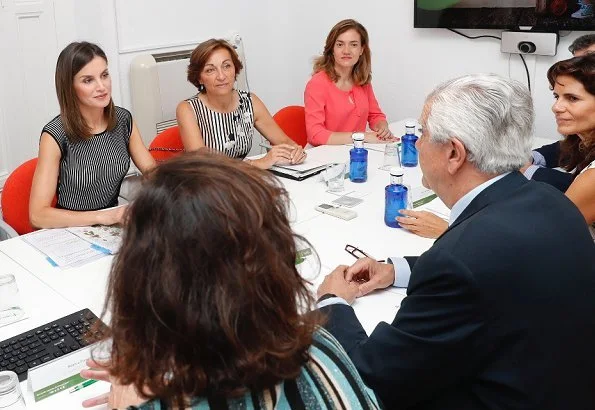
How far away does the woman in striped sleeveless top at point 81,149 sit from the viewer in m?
2.27

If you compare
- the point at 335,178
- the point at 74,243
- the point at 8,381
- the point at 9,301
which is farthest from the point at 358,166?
the point at 8,381

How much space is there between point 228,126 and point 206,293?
2480 millimetres

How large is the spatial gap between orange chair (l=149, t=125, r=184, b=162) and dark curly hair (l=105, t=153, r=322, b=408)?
2190 mm

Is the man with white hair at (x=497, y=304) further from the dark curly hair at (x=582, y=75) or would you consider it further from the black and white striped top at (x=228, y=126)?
the black and white striped top at (x=228, y=126)

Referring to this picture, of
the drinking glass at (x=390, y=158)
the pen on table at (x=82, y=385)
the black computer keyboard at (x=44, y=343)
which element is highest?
the drinking glass at (x=390, y=158)

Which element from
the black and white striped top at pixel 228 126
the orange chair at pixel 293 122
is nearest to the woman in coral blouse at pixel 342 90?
the orange chair at pixel 293 122

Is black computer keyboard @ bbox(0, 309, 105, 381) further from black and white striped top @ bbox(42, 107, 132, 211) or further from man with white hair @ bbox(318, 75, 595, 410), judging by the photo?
black and white striped top @ bbox(42, 107, 132, 211)

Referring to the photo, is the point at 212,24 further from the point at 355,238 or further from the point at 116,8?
the point at 355,238

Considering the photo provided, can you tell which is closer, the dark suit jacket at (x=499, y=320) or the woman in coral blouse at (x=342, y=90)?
the dark suit jacket at (x=499, y=320)

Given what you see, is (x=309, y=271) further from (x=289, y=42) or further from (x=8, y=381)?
(x=289, y=42)

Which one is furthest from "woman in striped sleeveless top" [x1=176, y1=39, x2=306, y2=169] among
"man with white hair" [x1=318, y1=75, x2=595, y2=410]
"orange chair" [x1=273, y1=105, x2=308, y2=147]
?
"man with white hair" [x1=318, y1=75, x2=595, y2=410]

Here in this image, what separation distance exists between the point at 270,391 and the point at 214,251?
0.22 metres

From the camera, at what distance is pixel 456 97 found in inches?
54.3

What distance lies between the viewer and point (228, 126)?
10.5ft
